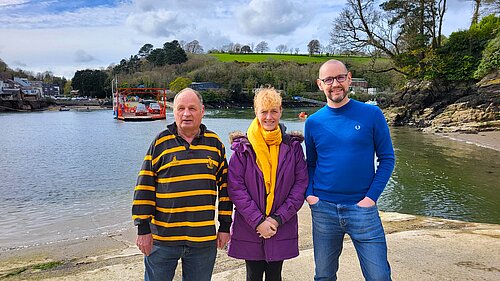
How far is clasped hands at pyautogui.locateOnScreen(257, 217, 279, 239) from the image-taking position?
2.39m

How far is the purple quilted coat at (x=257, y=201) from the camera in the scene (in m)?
2.45

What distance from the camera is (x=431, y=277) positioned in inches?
129

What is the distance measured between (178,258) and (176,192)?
1.46ft

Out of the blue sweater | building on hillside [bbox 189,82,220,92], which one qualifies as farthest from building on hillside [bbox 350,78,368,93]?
the blue sweater

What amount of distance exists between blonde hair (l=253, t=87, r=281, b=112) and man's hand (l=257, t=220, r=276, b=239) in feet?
2.45

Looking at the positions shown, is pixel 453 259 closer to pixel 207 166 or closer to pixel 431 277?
pixel 431 277

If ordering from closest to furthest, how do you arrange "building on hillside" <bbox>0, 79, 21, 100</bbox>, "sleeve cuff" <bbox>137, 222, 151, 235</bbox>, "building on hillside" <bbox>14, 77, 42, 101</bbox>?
"sleeve cuff" <bbox>137, 222, 151, 235</bbox>, "building on hillside" <bbox>0, 79, 21, 100</bbox>, "building on hillside" <bbox>14, 77, 42, 101</bbox>

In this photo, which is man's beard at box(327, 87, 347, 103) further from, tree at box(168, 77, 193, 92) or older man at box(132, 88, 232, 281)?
tree at box(168, 77, 193, 92)

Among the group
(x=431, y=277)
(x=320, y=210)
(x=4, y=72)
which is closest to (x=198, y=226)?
(x=320, y=210)

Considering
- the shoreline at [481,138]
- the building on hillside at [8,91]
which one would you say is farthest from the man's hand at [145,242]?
the building on hillside at [8,91]

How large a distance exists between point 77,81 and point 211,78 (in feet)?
120

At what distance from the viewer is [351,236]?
8.11ft

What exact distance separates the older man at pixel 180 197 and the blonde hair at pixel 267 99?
1.28ft

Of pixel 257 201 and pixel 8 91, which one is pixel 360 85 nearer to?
pixel 8 91
